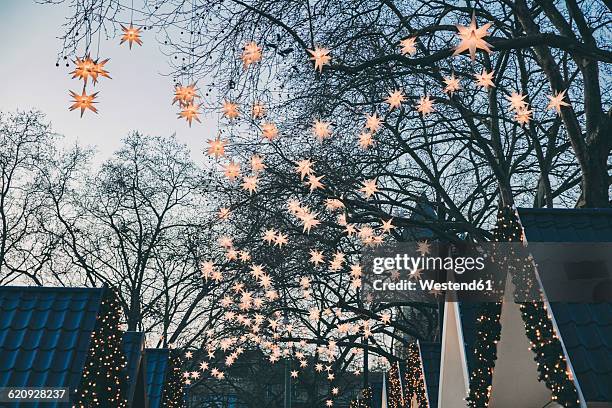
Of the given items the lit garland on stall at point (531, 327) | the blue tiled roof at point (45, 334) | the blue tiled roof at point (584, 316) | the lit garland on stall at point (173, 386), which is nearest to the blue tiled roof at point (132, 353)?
the lit garland on stall at point (173, 386)

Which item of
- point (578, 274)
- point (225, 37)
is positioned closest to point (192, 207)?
point (225, 37)

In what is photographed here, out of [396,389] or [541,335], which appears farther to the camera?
[396,389]

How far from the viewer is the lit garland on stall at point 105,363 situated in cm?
643

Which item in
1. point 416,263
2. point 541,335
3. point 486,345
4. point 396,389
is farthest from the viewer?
point 396,389

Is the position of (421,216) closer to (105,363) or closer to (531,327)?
(105,363)

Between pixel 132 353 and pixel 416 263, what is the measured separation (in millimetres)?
6848

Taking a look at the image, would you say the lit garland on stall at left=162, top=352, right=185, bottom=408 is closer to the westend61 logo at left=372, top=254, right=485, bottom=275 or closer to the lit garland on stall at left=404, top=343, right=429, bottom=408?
the lit garland on stall at left=404, top=343, right=429, bottom=408

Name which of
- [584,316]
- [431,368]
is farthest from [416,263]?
[584,316]

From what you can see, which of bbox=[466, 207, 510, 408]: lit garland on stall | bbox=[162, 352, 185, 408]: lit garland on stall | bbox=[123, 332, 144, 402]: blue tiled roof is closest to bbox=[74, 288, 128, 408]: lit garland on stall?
bbox=[123, 332, 144, 402]: blue tiled roof

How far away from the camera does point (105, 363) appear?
22.5 ft

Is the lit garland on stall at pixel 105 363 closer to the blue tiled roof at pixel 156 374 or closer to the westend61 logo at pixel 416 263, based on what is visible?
the westend61 logo at pixel 416 263

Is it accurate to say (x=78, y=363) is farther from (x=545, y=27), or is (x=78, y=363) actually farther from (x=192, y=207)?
(x=192, y=207)

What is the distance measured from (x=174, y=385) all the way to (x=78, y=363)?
8027 millimetres

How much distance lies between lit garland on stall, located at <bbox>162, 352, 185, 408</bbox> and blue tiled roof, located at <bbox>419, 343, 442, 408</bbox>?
17.0 feet
